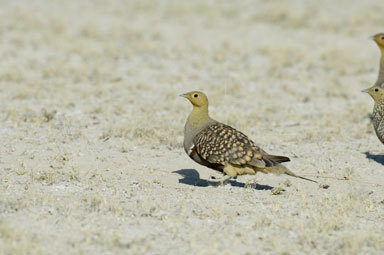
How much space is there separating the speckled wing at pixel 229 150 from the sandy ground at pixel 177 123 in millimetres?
368

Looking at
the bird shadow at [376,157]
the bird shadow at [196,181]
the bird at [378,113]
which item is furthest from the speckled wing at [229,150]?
the bird shadow at [376,157]

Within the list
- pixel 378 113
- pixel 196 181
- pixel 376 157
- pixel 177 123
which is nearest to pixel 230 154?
pixel 196 181

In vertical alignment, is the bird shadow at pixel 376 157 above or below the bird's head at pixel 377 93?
below

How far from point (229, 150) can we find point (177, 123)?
10.4 feet

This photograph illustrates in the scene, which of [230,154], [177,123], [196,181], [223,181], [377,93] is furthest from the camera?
[177,123]

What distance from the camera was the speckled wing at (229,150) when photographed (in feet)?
21.7

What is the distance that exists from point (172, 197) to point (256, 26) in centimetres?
1142

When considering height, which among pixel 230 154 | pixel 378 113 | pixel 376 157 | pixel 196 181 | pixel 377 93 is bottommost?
pixel 196 181

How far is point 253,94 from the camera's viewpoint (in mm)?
11562

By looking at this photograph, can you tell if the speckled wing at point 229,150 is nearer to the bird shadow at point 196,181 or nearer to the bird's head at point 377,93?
the bird shadow at point 196,181

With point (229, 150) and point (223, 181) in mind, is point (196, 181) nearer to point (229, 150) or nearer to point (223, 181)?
point (223, 181)

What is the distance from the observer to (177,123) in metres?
9.73

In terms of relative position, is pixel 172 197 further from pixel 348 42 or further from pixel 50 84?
pixel 348 42

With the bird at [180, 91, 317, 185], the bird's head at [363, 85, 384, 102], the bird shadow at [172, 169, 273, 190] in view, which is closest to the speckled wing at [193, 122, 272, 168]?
the bird at [180, 91, 317, 185]
